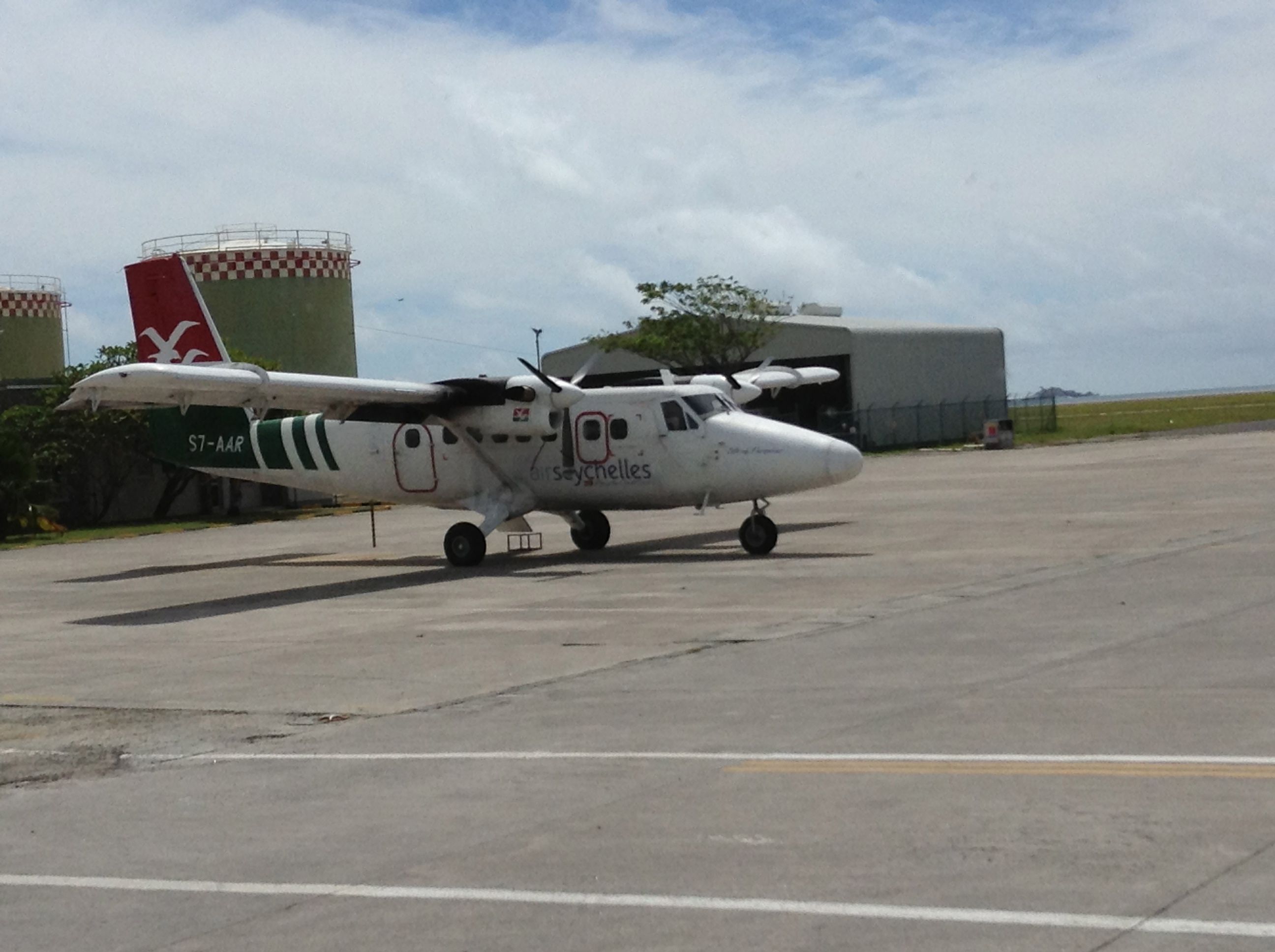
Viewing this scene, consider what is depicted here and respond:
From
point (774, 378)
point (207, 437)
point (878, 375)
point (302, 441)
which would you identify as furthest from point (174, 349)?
point (878, 375)

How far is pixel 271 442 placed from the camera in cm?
2608

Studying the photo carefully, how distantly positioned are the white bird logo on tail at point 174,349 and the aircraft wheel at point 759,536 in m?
10.3

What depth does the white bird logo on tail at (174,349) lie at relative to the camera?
26.8m

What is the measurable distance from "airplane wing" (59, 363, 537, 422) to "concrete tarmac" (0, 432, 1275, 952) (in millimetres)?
2749

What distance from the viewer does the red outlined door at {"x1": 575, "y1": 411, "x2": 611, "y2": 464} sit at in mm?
23750

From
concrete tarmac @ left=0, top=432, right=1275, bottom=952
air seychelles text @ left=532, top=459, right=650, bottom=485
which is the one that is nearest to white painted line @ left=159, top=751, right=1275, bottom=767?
concrete tarmac @ left=0, top=432, right=1275, bottom=952

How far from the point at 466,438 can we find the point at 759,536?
5128 mm

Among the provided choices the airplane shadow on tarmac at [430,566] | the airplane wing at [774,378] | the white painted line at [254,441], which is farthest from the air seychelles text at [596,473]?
the airplane wing at [774,378]

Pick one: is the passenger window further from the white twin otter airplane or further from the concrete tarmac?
the concrete tarmac

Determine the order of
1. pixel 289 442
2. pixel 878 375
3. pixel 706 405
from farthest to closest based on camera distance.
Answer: pixel 878 375
pixel 289 442
pixel 706 405

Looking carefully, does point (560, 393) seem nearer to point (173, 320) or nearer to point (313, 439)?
point (313, 439)

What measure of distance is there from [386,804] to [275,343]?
140 feet

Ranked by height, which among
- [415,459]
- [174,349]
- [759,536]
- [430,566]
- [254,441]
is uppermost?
[174,349]

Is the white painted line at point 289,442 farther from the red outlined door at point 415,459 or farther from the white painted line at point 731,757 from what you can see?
the white painted line at point 731,757
